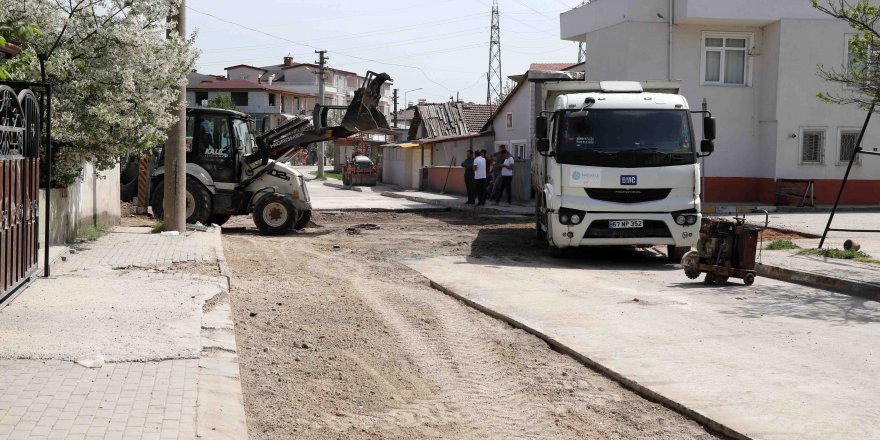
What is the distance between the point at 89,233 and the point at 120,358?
9.45 meters

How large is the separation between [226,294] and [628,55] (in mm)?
20637

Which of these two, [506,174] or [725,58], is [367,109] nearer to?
[506,174]

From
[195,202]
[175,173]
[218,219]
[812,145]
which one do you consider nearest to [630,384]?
[175,173]

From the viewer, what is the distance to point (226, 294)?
1042cm

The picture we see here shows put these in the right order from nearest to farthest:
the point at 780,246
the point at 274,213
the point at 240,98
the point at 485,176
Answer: the point at 780,246 < the point at 274,213 < the point at 485,176 < the point at 240,98

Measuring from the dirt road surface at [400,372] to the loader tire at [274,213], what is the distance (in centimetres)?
634

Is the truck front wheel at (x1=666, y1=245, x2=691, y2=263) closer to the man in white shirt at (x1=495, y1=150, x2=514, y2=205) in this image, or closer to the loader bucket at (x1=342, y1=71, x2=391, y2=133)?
the loader bucket at (x1=342, y1=71, x2=391, y2=133)

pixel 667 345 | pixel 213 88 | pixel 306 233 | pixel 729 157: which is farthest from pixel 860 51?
pixel 213 88

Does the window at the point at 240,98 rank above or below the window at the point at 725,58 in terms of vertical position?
above

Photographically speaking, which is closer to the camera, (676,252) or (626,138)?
(626,138)

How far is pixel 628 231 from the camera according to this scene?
14.9 metres

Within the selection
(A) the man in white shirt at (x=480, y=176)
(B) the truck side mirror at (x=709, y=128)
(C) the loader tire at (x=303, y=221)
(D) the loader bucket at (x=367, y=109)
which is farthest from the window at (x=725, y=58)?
(B) the truck side mirror at (x=709, y=128)

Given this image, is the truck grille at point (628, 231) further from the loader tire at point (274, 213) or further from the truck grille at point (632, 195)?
the loader tire at point (274, 213)

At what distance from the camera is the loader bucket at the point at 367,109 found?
21266 millimetres
